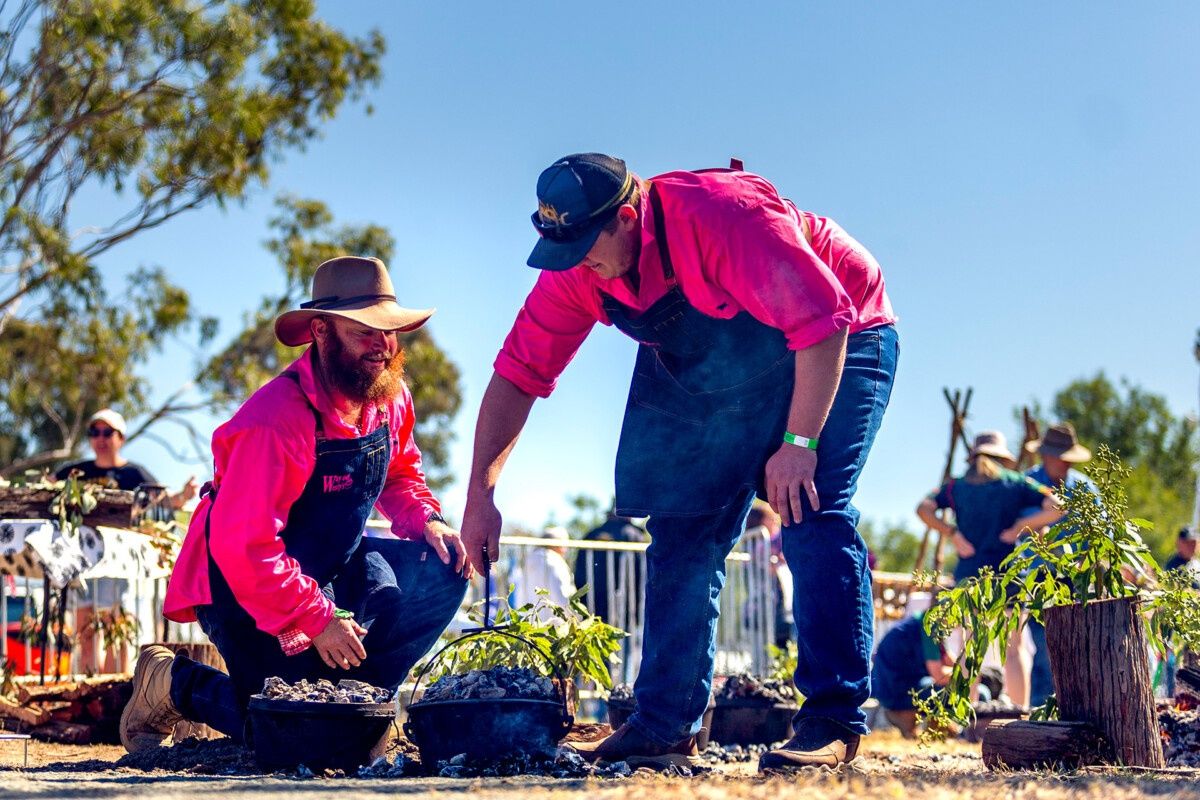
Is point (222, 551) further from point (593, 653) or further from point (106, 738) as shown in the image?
point (106, 738)

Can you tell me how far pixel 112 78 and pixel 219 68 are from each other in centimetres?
144

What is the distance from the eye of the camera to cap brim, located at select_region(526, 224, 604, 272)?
3.60 meters

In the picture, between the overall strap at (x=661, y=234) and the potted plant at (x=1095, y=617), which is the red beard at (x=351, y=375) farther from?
the potted plant at (x=1095, y=617)

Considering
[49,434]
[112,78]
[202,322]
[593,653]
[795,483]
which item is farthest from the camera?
[49,434]

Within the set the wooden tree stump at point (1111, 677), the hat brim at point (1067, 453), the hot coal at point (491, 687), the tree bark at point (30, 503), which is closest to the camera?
the wooden tree stump at point (1111, 677)

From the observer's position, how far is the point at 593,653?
4961mm

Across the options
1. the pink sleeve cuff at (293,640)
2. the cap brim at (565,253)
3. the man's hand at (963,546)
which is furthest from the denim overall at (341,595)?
the man's hand at (963,546)

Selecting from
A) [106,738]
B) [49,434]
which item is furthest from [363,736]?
[49,434]

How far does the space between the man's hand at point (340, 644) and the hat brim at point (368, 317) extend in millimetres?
1008

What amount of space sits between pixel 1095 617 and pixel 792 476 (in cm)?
100

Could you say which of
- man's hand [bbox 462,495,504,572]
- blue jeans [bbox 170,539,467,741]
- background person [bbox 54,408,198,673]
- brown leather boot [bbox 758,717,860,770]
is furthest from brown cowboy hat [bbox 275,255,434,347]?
background person [bbox 54,408,198,673]

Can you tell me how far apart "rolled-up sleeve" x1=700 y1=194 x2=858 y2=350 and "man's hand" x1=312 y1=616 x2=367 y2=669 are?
5.27ft

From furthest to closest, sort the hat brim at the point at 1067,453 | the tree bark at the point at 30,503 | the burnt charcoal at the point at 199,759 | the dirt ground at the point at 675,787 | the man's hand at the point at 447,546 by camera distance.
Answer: the hat brim at the point at 1067,453
the tree bark at the point at 30,503
the man's hand at the point at 447,546
the burnt charcoal at the point at 199,759
the dirt ground at the point at 675,787

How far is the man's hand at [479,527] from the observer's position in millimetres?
4293
